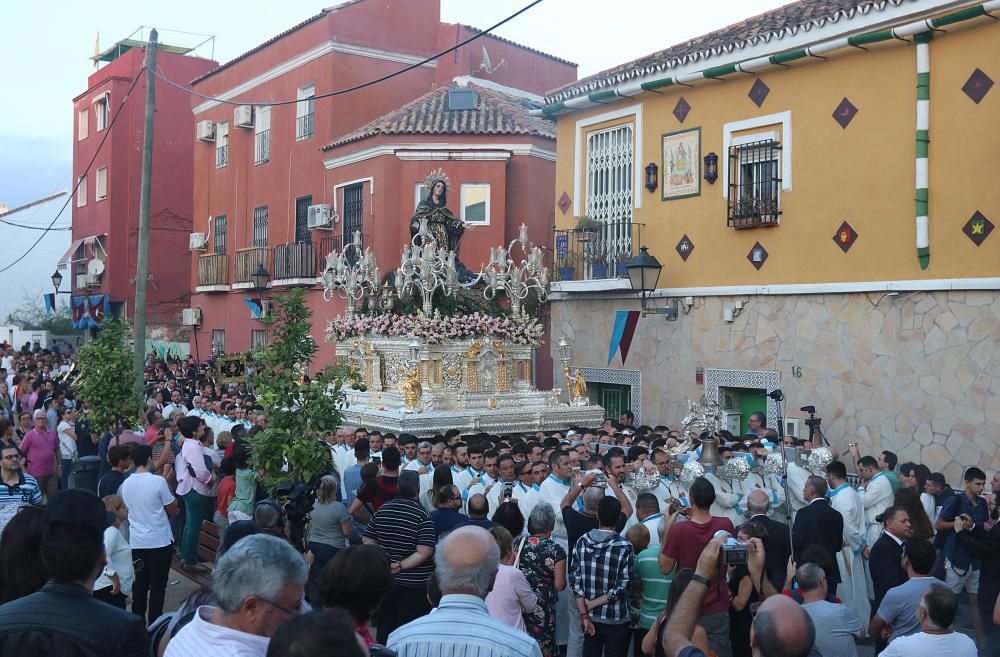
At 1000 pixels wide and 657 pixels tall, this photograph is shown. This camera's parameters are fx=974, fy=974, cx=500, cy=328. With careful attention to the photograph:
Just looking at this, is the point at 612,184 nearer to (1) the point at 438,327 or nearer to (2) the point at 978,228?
(1) the point at 438,327

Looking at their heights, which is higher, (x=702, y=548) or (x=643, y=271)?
(x=643, y=271)

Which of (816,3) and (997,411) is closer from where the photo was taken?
(997,411)

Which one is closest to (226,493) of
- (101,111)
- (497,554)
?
(497,554)

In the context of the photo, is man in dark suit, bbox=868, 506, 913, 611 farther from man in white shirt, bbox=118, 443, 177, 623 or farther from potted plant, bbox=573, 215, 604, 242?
potted plant, bbox=573, 215, 604, 242

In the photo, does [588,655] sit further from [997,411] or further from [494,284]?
[494,284]

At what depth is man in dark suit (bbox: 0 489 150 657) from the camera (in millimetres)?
3254

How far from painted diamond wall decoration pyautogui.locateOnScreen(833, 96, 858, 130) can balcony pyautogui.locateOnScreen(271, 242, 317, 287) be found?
13.3 meters

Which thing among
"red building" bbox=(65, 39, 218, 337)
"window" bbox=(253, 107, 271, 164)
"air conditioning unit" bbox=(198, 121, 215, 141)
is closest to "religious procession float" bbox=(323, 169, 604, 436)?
"window" bbox=(253, 107, 271, 164)

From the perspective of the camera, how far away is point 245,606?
3328 mm

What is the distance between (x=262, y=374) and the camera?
8.09 metres

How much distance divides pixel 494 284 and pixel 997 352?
7.42 meters

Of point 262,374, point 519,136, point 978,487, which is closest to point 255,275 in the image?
point 519,136

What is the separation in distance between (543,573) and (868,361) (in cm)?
895

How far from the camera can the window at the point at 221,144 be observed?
92.8ft
